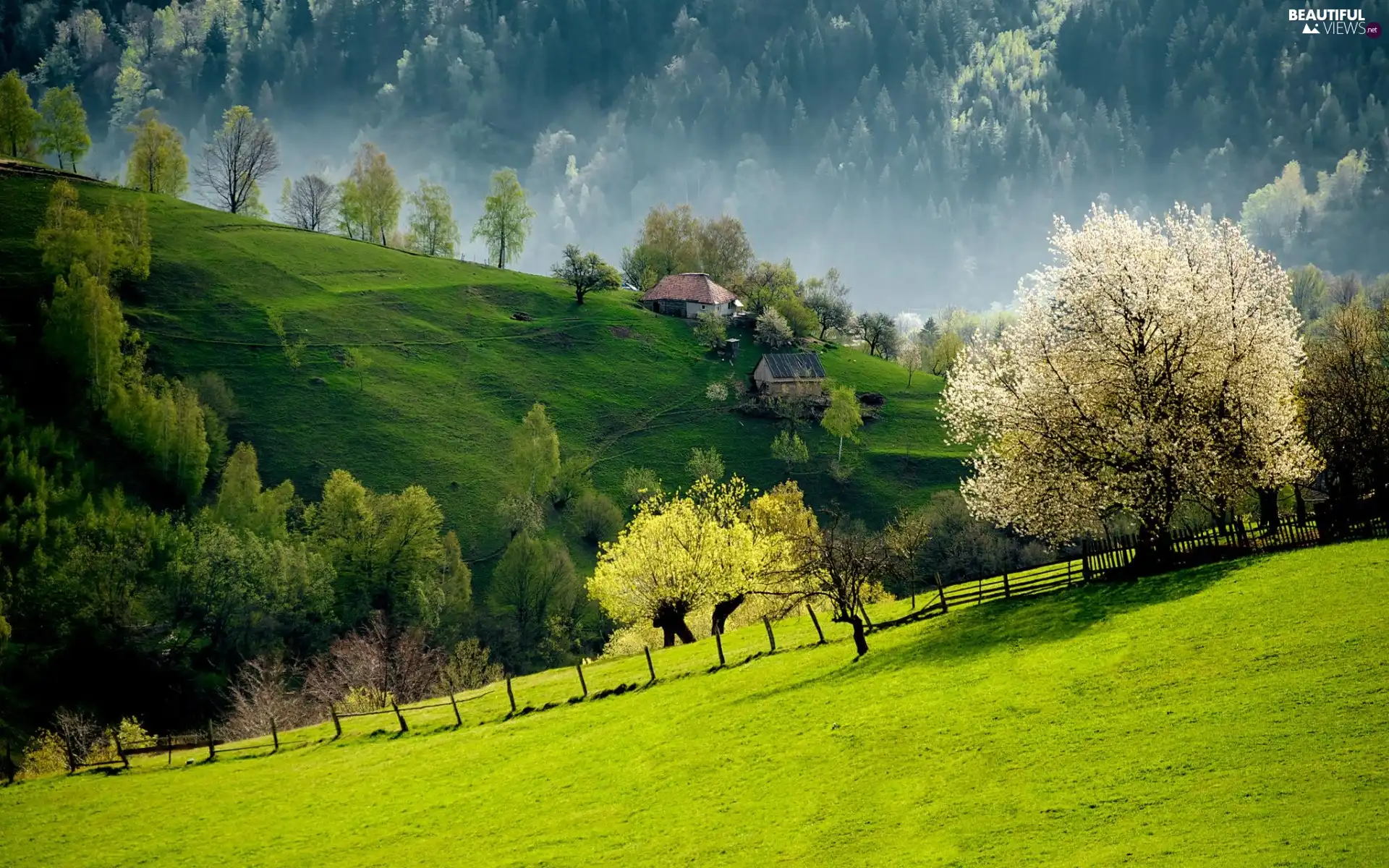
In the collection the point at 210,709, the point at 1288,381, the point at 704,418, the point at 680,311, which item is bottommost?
the point at 210,709

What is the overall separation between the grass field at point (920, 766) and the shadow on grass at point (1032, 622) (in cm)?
17

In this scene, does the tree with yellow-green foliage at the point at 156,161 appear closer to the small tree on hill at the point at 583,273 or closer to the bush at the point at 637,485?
the small tree on hill at the point at 583,273

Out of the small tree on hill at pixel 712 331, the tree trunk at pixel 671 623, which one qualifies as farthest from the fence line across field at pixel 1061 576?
the small tree on hill at pixel 712 331

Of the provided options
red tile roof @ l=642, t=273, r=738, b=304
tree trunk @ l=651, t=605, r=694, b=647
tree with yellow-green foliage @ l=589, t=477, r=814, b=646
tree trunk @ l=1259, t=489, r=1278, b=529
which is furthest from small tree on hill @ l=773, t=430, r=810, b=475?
tree trunk @ l=1259, t=489, r=1278, b=529

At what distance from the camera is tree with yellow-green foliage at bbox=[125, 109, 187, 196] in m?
190

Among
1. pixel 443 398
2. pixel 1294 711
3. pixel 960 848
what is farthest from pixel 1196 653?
pixel 443 398

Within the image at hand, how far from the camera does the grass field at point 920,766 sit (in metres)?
21.6

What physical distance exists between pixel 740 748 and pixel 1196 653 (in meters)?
15.1

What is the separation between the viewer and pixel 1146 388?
4044 centimetres

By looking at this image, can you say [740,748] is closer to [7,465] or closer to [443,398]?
[7,465]

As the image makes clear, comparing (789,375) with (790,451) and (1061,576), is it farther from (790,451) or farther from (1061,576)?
(1061,576)

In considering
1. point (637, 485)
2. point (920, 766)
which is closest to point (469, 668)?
point (637, 485)

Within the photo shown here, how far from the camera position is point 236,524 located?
106 meters

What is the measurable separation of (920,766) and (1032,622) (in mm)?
13455
